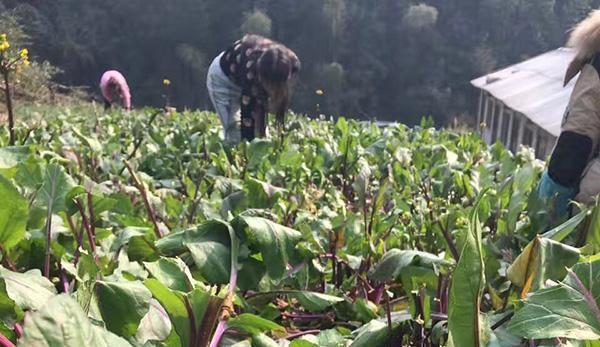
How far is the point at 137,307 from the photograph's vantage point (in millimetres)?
598

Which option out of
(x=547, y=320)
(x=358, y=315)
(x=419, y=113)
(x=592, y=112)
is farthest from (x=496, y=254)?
(x=419, y=113)

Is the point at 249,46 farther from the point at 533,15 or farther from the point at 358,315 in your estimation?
the point at 533,15

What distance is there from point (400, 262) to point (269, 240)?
160mm

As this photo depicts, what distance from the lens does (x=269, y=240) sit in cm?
85

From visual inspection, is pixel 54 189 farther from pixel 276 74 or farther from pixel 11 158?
pixel 276 74

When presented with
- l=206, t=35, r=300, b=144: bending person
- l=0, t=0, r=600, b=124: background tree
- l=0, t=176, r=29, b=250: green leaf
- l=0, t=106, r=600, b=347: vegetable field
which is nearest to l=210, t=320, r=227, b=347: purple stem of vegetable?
l=0, t=106, r=600, b=347: vegetable field

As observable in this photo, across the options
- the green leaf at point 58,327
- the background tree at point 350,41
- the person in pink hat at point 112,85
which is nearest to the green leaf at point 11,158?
the green leaf at point 58,327

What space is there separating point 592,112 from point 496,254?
3.26 ft

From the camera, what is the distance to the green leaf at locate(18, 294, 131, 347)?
0.36 m

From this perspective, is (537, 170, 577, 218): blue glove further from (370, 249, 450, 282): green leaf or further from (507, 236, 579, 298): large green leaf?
(507, 236, 579, 298): large green leaf

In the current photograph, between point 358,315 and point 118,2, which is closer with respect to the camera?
point 358,315

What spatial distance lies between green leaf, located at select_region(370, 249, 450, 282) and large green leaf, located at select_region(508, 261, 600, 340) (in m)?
0.32

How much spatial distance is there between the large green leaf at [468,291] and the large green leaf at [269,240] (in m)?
0.35

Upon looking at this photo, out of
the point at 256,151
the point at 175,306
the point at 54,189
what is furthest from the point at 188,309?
the point at 256,151
